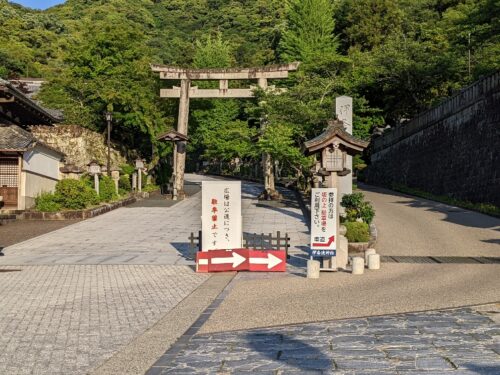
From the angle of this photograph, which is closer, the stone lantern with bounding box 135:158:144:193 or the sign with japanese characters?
the sign with japanese characters

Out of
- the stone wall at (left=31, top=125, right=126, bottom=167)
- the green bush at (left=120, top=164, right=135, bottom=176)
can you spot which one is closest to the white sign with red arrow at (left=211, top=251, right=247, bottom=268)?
the stone wall at (left=31, top=125, right=126, bottom=167)

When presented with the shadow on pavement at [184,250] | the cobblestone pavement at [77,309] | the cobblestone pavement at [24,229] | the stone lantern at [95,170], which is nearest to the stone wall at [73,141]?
the stone lantern at [95,170]

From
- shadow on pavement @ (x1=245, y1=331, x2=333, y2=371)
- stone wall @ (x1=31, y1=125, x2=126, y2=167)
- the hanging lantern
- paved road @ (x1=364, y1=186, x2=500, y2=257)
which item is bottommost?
shadow on pavement @ (x1=245, y1=331, x2=333, y2=371)

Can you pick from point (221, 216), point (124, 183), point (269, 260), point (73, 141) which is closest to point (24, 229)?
point (221, 216)

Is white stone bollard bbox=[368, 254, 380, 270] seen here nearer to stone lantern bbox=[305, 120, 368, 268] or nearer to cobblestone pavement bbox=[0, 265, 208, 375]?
stone lantern bbox=[305, 120, 368, 268]

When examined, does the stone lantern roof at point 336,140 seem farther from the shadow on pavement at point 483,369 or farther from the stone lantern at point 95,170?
the stone lantern at point 95,170

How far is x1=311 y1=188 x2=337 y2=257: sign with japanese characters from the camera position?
1256 centimetres

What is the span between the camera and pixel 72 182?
85.8 ft

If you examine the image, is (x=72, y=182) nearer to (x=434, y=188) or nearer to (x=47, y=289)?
(x=47, y=289)

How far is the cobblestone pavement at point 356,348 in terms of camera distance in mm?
5527

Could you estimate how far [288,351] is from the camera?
6184mm

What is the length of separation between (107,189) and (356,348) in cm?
2570

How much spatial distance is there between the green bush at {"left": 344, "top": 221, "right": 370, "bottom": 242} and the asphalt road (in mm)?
624

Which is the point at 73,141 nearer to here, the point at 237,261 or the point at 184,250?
the point at 184,250
